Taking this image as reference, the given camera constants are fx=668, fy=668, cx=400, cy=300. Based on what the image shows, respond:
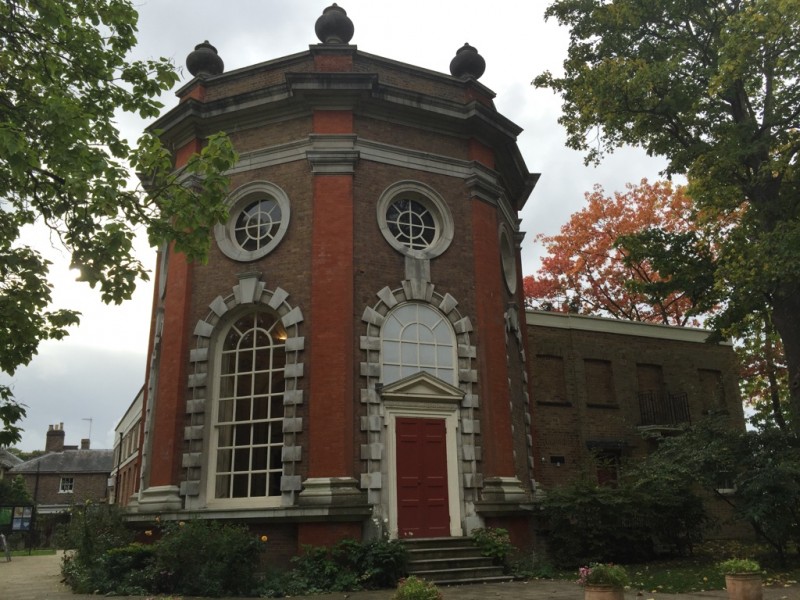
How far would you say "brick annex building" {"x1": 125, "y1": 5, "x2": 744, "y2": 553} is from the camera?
1273 centimetres

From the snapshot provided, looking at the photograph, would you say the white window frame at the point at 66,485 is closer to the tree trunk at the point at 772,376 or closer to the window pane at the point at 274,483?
the window pane at the point at 274,483

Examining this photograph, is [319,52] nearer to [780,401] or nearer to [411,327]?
[411,327]

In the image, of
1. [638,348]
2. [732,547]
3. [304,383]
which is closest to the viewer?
[304,383]

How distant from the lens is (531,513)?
45.3 feet

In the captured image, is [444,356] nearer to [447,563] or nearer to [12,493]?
[447,563]

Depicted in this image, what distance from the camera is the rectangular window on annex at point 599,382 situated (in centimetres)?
2133

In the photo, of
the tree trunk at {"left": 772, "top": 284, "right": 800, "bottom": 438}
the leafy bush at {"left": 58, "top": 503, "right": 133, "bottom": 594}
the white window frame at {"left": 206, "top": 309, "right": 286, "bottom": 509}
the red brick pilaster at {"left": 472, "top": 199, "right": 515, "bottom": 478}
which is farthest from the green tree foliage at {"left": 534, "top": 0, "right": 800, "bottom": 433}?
the leafy bush at {"left": 58, "top": 503, "right": 133, "bottom": 594}

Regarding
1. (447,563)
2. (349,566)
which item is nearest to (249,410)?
(349,566)

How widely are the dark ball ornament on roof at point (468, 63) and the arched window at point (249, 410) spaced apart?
8261mm

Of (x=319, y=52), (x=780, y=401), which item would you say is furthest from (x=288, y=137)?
(x=780, y=401)

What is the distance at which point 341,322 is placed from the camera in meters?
13.1

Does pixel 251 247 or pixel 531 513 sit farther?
pixel 251 247

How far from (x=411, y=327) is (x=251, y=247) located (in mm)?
3979

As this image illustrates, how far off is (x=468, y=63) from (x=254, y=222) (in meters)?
7.04
